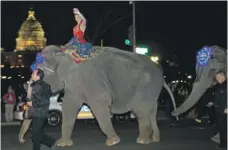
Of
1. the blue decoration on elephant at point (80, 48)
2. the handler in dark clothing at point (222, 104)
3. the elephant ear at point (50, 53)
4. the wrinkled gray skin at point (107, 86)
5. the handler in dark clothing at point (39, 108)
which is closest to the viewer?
the handler in dark clothing at point (39, 108)

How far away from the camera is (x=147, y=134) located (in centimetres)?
1303

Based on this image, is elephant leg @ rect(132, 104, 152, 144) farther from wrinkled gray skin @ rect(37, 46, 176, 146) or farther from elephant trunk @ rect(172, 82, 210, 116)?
elephant trunk @ rect(172, 82, 210, 116)

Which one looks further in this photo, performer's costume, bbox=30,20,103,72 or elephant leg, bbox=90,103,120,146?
performer's costume, bbox=30,20,103,72

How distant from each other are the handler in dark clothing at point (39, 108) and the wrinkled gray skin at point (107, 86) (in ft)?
7.03

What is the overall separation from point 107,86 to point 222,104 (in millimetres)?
2942

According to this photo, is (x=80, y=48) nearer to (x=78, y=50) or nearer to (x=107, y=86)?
(x=78, y=50)

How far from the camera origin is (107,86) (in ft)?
41.9

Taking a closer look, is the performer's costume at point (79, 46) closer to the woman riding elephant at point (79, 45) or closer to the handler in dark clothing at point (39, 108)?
the woman riding elephant at point (79, 45)

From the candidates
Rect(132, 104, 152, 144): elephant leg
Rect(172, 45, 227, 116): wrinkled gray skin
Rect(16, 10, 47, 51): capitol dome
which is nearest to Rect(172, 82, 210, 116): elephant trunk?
Rect(172, 45, 227, 116): wrinkled gray skin

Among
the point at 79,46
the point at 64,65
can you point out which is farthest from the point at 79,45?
the point at 64,65

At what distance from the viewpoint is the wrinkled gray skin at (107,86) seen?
41.3 ft

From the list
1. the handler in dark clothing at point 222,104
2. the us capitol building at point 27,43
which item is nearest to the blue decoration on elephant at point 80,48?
the handler in dark clothing at point 222,104

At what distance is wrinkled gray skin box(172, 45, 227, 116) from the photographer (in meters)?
12.4

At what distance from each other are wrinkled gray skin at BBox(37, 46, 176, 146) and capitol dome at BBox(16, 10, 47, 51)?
110335 mm
